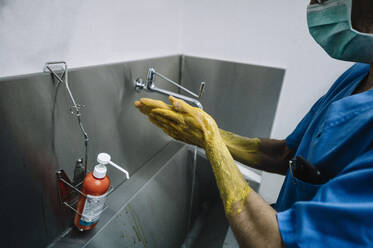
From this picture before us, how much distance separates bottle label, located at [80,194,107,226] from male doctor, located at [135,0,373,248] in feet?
1.19

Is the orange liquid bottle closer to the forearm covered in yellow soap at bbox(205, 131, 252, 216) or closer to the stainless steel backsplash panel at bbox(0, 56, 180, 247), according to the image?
the stainless steel backsplash panel at bbox(0, 56, 180, 247)

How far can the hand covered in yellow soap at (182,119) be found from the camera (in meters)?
0.66

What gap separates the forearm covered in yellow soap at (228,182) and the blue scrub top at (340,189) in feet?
0.34

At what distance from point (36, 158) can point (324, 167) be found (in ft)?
2.38

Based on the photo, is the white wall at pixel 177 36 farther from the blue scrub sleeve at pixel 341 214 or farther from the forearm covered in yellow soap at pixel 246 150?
the blue scrub sleeve at pixel 341 214

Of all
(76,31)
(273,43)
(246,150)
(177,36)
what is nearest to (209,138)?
(246,150)

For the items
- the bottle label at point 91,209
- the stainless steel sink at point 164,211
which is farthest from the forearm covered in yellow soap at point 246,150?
the bottle label at point 91,209

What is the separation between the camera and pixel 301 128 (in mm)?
685

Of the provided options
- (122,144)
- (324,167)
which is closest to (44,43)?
(122,144)

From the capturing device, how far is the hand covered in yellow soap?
26.0 inches

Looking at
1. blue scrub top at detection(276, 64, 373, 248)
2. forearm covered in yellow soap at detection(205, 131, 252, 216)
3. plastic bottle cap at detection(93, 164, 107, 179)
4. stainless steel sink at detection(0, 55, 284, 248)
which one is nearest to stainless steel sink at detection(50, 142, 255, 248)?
stainless steel sink at detection(0, 55, 284, 248)

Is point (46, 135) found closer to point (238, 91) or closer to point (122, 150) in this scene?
point (122, 150)

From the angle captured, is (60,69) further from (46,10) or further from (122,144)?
(122,144)

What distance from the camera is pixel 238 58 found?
1028 millimetres
